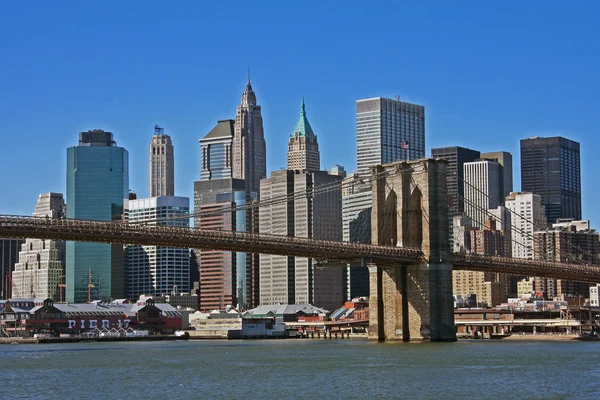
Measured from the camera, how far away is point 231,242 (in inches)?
2756

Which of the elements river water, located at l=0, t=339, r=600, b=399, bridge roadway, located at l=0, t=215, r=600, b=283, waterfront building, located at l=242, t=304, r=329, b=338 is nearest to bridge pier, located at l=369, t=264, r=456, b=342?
bridge roadway, located at l=0, t=215, r=600, b=283

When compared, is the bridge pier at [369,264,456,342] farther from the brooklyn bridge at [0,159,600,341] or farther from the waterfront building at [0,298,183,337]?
the waterfront building at [0,298,183,337]

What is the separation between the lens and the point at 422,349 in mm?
64312

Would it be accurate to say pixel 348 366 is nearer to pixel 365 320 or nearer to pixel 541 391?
pixel 541 391

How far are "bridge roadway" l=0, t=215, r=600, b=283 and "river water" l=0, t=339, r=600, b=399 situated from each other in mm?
6721

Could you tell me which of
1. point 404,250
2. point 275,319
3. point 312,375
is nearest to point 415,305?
point 404,250

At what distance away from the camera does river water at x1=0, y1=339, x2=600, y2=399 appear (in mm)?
40188

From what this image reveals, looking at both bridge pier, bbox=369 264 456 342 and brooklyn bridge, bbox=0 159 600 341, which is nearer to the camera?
brooklyn bridge, bbox=0 159 600 341

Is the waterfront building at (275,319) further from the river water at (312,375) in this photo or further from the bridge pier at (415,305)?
the river water at (312,375)

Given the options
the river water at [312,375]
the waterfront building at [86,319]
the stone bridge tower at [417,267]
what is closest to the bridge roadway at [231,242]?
the stone bridge tower at [417,267]

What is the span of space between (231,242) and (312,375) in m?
23.3

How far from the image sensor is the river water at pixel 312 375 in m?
40.2

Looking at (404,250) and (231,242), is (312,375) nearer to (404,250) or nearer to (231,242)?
(231,242)

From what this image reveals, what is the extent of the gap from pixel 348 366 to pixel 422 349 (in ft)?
41.2
